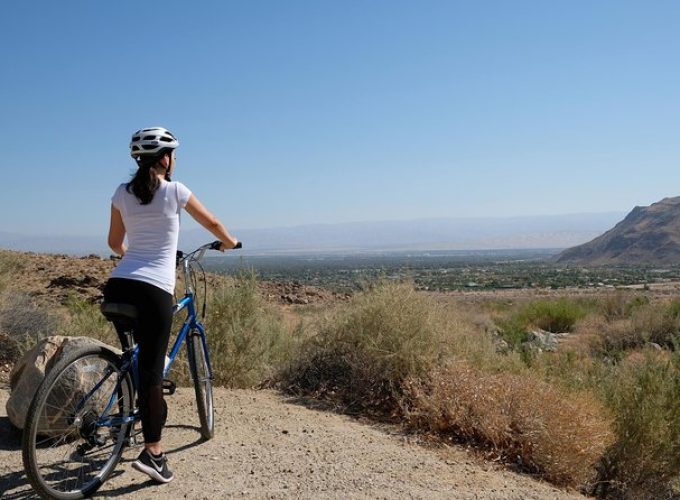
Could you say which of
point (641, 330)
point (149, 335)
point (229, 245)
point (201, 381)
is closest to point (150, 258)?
point (149, 335)

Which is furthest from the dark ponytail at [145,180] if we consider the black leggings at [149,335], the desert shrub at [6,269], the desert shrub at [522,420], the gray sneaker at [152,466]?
the desert shrub at [6,269]

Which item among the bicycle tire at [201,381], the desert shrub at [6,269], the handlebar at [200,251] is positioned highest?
the handlebar at [200,251]

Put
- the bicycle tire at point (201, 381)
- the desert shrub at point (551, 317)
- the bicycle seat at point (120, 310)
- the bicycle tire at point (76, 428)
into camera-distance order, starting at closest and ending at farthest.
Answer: the bicycle tire at point (76, 428), the bicycle seat at point (120, 310), the bicycle tire at point (201, 381), the desert shrub at point (551, 317)

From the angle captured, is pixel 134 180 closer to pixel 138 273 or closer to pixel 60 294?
pixel 138 273

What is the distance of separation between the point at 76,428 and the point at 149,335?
0.80m

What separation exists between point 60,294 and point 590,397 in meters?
14.3

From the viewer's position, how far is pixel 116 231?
15.6 feet

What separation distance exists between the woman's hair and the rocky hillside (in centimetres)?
9755

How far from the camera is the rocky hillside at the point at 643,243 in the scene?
96.7m

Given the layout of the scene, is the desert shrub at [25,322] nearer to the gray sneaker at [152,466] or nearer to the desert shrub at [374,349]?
the desert shrub at [374,349]

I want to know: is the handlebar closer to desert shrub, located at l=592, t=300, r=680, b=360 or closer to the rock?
the rock

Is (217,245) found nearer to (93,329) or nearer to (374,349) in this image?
(374,349)

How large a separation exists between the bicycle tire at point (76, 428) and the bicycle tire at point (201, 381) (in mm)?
872

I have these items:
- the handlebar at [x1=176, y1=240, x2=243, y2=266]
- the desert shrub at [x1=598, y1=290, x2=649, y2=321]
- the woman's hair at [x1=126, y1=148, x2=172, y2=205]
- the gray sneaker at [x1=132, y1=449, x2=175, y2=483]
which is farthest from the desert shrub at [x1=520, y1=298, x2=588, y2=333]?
the woman's hair at [x1=126, y1=148, x2=172, y2=205]
